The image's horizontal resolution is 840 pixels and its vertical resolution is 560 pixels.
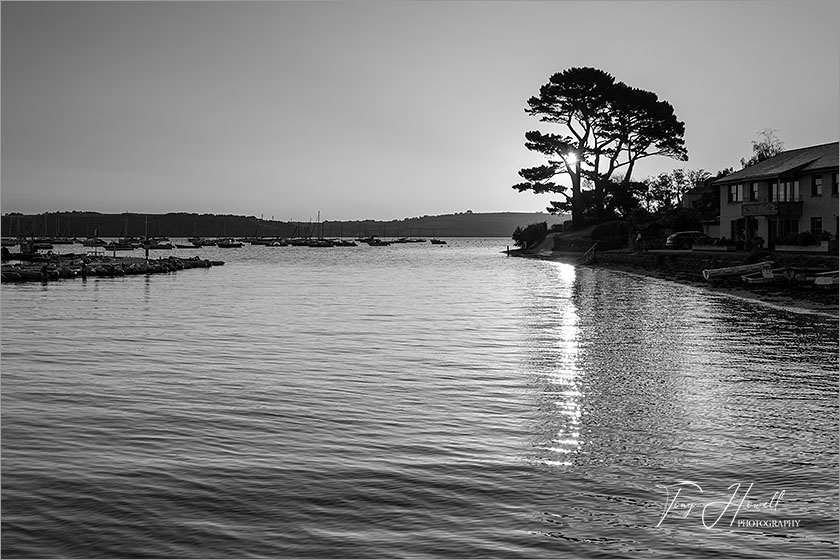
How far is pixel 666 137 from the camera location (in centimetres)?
9225

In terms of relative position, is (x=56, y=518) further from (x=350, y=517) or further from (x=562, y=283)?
(x=562, y=283)

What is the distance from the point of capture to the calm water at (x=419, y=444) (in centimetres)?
896

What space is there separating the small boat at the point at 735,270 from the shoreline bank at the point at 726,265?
464 millimetres

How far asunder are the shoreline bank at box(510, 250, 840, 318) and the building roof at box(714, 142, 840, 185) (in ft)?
24.3

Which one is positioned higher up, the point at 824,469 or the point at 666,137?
the point at 666,137

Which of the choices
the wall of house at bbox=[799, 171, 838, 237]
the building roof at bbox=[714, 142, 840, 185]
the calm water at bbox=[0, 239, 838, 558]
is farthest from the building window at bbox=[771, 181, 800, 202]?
the calm water at bbox=[0, 239, 838, 558]

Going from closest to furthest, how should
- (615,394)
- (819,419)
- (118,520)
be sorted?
(118,520) → (819,419) → (615,394)

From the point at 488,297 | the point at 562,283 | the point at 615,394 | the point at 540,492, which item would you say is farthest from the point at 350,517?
the point at 562,283

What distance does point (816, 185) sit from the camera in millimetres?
56000

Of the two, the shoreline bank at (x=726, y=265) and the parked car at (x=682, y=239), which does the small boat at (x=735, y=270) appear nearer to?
the shoreline bank at (x=726, y=265)

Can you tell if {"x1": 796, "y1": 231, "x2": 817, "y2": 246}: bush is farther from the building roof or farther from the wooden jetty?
the wooden jetty

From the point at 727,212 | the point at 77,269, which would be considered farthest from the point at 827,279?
the point at 77,269

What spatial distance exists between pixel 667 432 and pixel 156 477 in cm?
769

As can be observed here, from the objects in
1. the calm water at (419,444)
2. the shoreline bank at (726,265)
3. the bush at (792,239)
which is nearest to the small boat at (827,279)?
the shoreline bank at (726,265)
